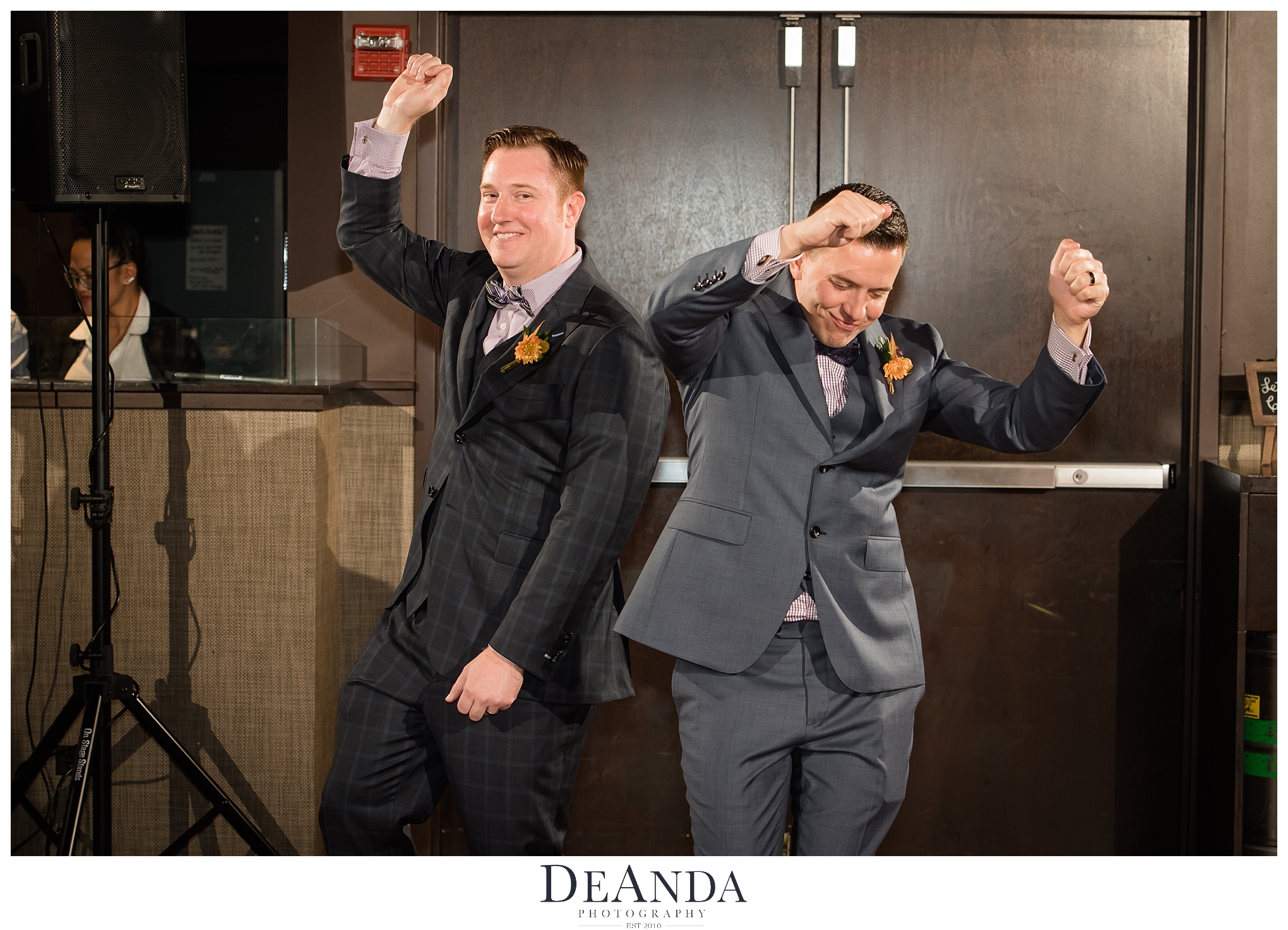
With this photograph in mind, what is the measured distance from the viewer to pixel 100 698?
2.21 meters

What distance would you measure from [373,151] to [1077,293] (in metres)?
1.51

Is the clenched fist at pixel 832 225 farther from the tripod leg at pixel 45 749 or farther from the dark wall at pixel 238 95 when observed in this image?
the dark wall at pixel 238 95

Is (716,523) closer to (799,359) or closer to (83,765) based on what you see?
(799,359)

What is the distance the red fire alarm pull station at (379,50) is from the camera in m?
2.48

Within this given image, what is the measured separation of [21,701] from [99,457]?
0.73m

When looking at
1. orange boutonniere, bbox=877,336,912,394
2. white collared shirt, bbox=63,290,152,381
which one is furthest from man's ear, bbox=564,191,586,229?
white collared shirt, bbox=63,290,152,381

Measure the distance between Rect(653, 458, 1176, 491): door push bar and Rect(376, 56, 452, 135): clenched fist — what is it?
Result: 1005 mm

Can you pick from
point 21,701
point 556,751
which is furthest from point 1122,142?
point 21,701

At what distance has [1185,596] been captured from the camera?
259cm

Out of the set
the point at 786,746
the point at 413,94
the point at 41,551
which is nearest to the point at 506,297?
the point at 413,94

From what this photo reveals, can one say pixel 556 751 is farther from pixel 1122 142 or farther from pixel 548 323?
pixel 1122 142

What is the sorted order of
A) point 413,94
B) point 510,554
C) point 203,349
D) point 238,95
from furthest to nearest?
point 238,95
point 203,349
point 413,94
point 510,554

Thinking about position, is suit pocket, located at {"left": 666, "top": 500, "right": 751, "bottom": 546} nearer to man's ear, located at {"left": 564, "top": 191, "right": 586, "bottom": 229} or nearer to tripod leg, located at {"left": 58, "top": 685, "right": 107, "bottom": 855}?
man's ear, located at {"left": 564, "top": 191, "right": 586, "bottom": 229}

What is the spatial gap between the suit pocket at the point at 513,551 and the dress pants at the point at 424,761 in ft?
0.80
